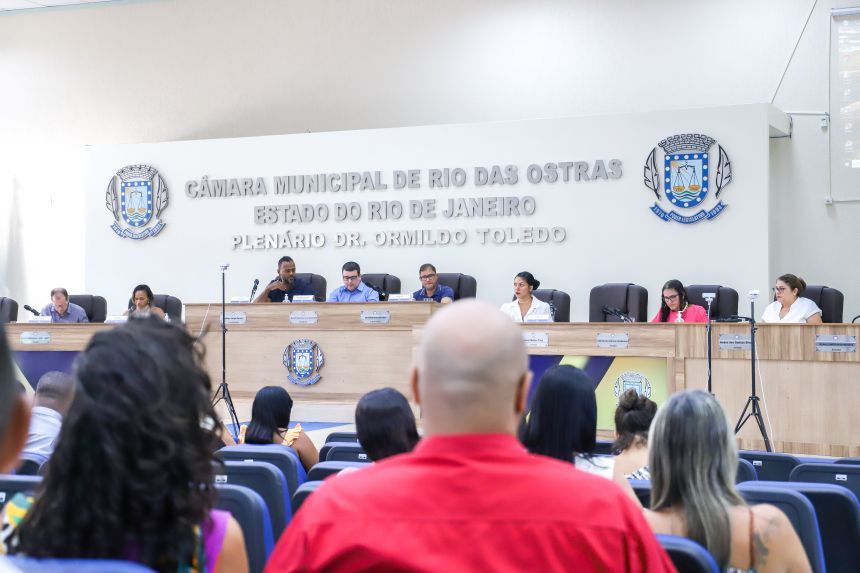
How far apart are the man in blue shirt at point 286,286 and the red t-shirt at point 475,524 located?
313 inches

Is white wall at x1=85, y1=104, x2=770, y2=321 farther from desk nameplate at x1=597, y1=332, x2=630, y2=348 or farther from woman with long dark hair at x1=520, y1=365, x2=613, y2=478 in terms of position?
woman with long dark hair at x1=520, y1=365, x2=613, y2=478

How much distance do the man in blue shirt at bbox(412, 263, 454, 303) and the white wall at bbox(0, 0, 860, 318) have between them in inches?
117

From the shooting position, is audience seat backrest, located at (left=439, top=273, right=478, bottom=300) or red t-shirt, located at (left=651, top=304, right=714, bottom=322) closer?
red t-shirt, located at (left=651, top=304, right=714, bottom=322)

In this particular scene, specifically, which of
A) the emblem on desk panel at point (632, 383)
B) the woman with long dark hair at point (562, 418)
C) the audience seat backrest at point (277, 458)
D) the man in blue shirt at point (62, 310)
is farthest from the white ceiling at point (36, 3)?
the woman with long dark hair at point (562, 418)

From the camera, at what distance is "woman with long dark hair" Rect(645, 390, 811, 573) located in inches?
72.5

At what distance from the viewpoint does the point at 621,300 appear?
7980 millimetres

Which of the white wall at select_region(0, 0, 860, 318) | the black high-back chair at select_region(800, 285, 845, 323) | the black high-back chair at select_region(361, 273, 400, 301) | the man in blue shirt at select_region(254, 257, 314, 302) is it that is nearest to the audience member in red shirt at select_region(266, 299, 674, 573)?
the black high-back chair at select_region(800, 285, 845, 323)

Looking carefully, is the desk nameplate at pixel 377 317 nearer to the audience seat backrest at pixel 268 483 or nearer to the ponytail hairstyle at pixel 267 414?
the ponytail hairstyle at pixel 267 414

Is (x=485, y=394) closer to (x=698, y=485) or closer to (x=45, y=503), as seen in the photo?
(x=45, y=503)

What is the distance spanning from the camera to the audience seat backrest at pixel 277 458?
3.06 m

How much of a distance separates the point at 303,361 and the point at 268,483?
194 inches

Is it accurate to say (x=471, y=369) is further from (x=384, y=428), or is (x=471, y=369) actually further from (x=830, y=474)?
(x=830, y=474)

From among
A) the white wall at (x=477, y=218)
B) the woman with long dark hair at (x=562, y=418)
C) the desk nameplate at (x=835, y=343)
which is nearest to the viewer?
the woman with long dark hair at (x=562, y=418)

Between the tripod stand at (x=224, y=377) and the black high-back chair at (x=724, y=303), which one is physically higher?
the black high-back chair at (x=724, y=303)
